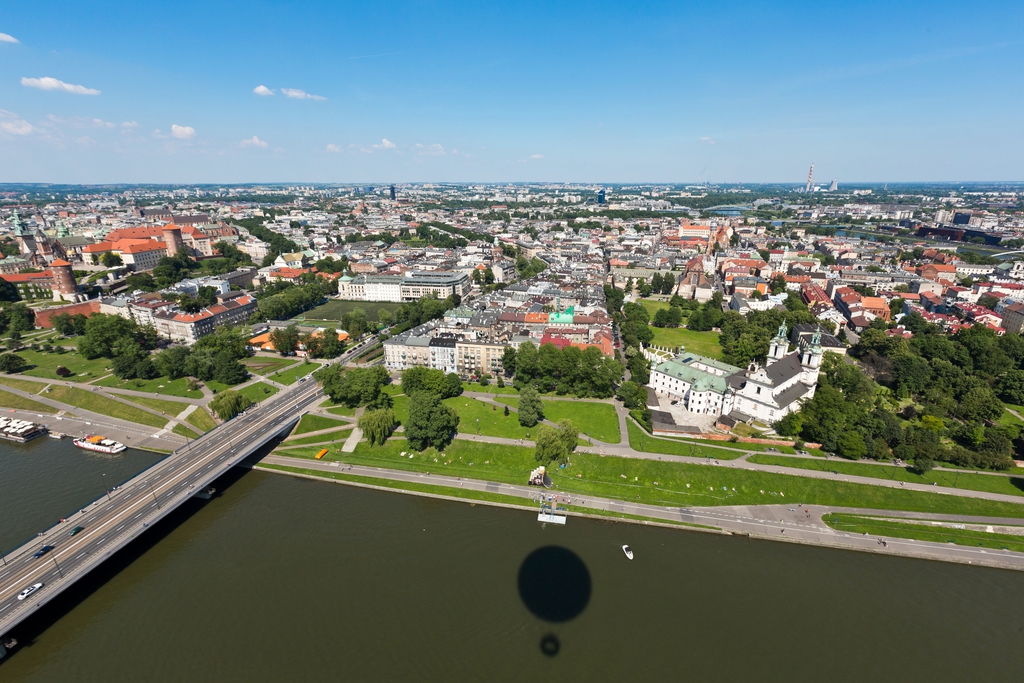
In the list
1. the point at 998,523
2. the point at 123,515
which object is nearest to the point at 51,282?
the point at 123,515

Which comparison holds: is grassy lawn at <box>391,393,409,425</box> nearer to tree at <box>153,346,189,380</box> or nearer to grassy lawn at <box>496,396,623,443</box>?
grassy lawn at <box>496,396,623,443</box>

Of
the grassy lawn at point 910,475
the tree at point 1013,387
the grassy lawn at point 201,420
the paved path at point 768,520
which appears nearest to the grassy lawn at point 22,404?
the grassy lawn at point 201,420

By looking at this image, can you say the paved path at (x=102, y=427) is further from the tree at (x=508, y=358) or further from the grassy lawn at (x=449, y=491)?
the tree at (x=508, y=358)

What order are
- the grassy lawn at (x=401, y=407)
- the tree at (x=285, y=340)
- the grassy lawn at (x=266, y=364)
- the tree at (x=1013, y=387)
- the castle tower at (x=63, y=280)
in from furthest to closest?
the castle tower at (x=63, y=280) < the tree at (x=285, y=340) < the grassy lawn at (x=266, y=364) < the tree at (x=1013, y=387) < the grassy lawn at (x=401, y=407)

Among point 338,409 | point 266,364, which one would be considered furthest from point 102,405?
point 338,409

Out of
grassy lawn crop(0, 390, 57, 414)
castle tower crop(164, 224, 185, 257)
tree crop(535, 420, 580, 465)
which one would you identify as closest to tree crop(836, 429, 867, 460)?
tree crop(535, 420, 580, 465)

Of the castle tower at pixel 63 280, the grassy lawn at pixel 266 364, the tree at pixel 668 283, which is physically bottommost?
the grassy lawn at pixel 266 364

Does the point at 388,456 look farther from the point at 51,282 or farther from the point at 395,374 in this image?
the point at 51,282

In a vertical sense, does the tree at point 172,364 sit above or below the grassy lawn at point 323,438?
above
